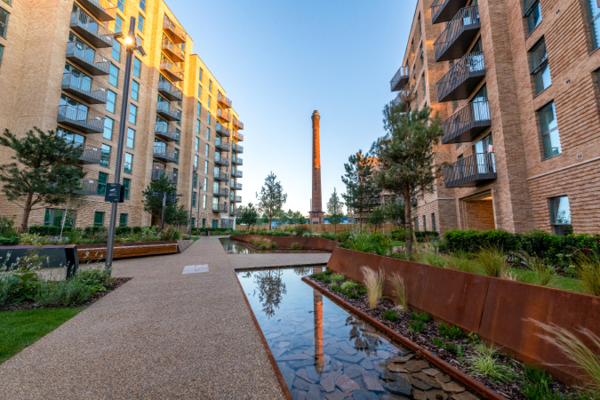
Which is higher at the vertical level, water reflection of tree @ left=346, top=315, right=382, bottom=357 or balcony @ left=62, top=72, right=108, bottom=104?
balcony @ left=62, top=72, right=108, bottom=104

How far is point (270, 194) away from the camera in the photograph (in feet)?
108

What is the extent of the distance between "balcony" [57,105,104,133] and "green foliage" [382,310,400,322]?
27199mm

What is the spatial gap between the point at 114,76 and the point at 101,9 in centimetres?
562

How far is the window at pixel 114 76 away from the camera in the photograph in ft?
85.2

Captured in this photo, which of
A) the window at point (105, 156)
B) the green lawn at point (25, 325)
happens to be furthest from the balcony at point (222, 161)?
the green lawn at point (25, 325)

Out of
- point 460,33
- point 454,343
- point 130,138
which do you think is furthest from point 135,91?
point 454,343

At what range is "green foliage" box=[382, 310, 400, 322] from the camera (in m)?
4.79

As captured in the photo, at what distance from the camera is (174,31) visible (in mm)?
35281

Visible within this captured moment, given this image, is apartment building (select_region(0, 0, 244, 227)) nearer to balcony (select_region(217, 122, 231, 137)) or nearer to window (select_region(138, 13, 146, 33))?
window (select_region(138, 13, 146, 33))

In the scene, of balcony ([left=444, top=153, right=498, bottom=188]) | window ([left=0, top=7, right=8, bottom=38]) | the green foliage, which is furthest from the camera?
window ([left=0, top=7, right=8, bottom=38])

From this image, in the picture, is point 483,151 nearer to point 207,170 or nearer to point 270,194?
point 270,194

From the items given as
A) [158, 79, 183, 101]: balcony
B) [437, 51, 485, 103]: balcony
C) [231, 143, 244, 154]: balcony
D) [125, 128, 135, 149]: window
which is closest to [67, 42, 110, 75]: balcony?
[125, 128, 135, 149]: window

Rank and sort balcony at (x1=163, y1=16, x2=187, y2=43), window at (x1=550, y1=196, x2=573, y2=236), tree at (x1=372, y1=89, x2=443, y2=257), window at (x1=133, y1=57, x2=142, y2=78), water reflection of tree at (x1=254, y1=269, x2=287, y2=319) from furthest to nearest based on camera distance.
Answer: balcony at (x1=163, y1=16, x2=187, y2=43) < window at (x1=133, y1=57, x2=142, y2=78) < window at (x1=550, y1=196, x2=573, y2=236) < tree at (x1=372, y1=89, x2=443, y2=257) < water reflection of tree at (x1=254, y1=269, x2=287, y2=319)

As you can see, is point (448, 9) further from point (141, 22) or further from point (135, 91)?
point (141, 22)
